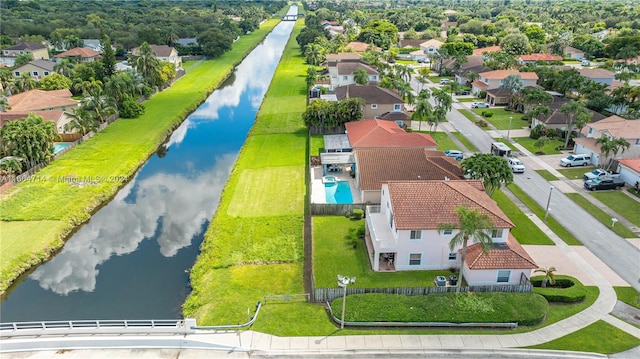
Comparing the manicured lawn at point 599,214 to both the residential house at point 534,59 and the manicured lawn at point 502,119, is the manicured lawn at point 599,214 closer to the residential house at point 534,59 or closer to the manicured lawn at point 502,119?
the manicured lawn at point 502,119

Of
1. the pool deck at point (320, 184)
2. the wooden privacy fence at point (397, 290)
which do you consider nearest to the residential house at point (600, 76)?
the pool deck at point (320, 184)

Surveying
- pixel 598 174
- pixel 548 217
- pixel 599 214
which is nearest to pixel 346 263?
pixel 548 217

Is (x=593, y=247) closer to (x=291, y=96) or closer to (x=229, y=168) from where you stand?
(x=229, y=168)

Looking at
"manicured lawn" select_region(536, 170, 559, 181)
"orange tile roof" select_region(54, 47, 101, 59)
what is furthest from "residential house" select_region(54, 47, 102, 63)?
"manicured lawn" select_region(536, 170, 559, 181)

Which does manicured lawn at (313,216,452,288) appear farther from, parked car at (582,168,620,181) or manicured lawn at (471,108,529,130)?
manicured lawn at (471,108,529,130)

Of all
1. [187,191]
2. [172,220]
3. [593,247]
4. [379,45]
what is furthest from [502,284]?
[379,45]

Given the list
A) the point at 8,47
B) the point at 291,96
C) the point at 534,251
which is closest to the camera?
the point at 534,251

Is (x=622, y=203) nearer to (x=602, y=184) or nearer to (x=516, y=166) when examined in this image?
(x=602, y=184)
